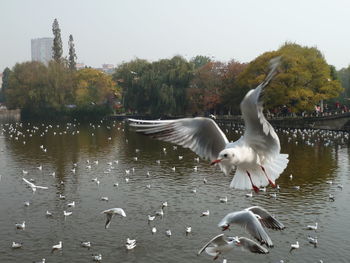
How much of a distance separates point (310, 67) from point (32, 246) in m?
44.5

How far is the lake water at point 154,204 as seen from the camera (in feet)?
59.7

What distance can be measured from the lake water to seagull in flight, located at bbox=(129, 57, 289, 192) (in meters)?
9.37

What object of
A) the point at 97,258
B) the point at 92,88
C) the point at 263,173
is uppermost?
the point at 92,88

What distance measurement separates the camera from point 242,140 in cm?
813

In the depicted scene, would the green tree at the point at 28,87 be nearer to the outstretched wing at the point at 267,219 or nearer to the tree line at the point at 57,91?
the tree line at the point at 57,91

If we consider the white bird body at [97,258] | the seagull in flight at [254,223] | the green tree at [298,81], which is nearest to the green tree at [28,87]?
the green tree at [298,81]

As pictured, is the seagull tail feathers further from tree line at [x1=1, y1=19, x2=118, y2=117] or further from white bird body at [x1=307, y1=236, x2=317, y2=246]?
tree line at [x1=1, y1=19, x2=118, y2=117]

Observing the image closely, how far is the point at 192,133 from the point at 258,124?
4.02ft

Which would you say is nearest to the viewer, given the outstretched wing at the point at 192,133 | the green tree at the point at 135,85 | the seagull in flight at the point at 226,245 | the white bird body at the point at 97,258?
the outstretched wing at the point at 192,133

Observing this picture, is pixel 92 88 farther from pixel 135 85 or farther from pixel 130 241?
pixel 130 241

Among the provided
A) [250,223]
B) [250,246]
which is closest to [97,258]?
[250,246]

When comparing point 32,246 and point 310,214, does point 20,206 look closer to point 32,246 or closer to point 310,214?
point 32,246

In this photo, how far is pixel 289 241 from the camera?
744 inches

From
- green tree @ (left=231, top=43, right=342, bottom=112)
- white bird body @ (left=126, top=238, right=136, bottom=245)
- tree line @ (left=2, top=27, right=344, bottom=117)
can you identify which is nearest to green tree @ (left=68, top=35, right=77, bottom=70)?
tree line @ (left=2, top=27, right=344, bottom=117)
